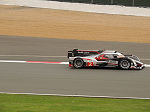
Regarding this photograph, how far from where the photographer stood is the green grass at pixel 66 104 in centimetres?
1140

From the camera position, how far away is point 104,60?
59.7 feet

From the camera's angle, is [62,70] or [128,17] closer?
[62,70]

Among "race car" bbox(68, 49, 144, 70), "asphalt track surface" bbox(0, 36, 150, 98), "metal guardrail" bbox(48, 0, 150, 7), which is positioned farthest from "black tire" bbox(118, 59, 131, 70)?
"metal guardrail" bbox(48, 0, 150, 7)

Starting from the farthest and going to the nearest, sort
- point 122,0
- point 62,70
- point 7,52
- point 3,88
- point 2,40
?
point 122,0 < point 2,40 < point 7,52 < point 62,70 < point 3,88

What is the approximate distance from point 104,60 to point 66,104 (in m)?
6.40

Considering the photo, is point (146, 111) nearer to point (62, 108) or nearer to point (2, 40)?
point (62, 108)

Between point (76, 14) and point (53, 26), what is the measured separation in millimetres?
2730

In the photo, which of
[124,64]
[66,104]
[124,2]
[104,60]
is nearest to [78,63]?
[104,60]

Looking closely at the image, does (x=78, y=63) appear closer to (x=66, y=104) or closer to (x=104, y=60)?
(x=104, y=60)

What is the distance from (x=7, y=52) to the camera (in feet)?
75.8

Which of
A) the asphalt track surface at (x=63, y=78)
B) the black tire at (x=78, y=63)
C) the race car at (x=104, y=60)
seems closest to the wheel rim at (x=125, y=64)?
the race car at (x=104, y=60)

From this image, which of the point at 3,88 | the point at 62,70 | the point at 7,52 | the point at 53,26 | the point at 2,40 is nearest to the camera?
the point at 3,88

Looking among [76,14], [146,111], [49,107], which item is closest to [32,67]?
[49,107]

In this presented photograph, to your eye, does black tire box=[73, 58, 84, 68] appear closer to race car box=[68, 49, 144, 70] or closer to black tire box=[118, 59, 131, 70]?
race car box=[68, 49, 144, 70]
